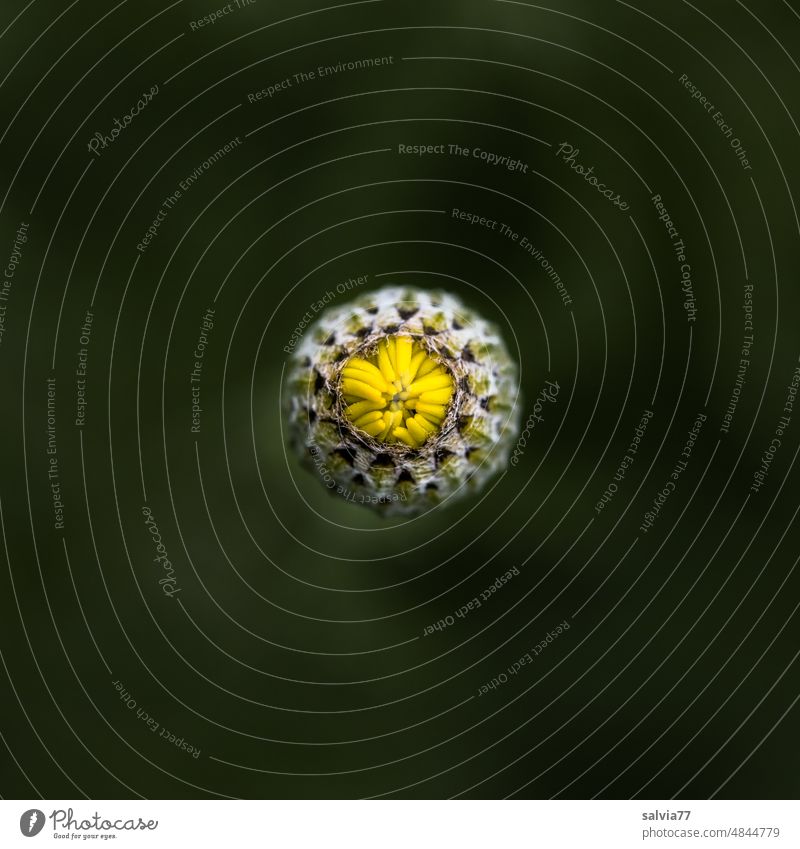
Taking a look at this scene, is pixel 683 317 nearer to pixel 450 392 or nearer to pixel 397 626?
pixel 450 392

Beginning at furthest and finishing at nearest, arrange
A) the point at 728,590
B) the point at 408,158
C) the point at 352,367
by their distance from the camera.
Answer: the point at 728,590 → the point at 408,158 → the point at 352,367

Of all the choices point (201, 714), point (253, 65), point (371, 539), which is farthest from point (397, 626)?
point (253, 65)

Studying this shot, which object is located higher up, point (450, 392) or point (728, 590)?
point (450, 392)
